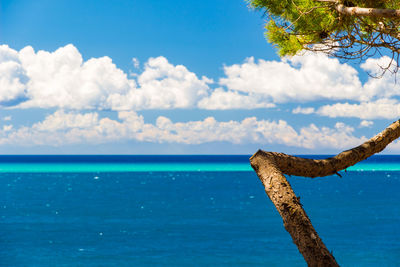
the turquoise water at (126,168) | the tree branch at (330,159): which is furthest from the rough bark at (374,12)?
the turquoise water at (126,168)

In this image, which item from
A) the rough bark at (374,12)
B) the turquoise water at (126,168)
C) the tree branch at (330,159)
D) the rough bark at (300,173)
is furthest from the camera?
the turquoise water at (126,168)

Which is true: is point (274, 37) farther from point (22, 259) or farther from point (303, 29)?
point (22, 259)

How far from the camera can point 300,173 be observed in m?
3.04

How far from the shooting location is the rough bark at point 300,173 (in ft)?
7.84

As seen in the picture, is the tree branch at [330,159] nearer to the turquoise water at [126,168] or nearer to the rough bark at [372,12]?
the rough bark at [372,12]

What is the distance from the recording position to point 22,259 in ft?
59.7

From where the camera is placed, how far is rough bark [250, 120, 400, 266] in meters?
2.39

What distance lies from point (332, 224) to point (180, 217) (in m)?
9.02

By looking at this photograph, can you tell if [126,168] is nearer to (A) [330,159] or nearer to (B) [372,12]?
(B) [372,12]

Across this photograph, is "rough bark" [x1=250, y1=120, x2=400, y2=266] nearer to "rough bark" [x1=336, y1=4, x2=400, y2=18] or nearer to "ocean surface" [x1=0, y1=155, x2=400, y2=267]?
"rough bark" [x1=336, y1=4, x2=400, y2=18]

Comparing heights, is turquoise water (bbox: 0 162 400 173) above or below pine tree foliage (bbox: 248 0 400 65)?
above

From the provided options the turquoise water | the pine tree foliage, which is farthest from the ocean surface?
the turquoise water

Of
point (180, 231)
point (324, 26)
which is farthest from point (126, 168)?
point (324, 26)

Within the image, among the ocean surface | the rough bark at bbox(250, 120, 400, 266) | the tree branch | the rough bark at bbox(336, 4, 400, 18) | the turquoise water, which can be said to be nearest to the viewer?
the rough bark at bbox(250, 120, 400, 266)
